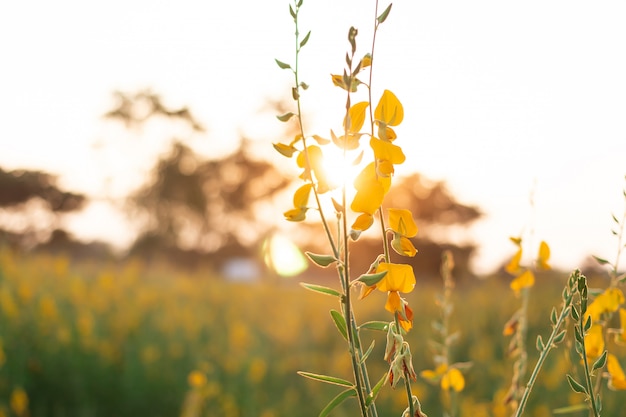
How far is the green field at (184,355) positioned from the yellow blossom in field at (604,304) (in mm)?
2038

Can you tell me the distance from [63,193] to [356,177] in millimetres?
24388

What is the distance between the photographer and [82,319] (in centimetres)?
470

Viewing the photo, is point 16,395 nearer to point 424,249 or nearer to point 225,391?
point 225,391

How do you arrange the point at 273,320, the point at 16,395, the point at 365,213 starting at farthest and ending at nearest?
the point at 273,320 < the point at 16,395 < the point at 365,213

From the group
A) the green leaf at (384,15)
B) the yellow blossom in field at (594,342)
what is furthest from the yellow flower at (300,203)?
the yellow blossom in field at (594,342)

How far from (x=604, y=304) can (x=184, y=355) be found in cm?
381

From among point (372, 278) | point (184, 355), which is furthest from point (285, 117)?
point (184, 355)

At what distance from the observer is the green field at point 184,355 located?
4250 millimetres

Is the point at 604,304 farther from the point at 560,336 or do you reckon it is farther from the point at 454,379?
the point at 454,379

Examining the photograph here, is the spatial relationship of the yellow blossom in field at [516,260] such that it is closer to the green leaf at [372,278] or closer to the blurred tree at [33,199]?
the green leaf at [372,278]

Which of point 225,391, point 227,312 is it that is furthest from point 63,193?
point 225,391

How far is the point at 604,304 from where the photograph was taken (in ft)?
4.47

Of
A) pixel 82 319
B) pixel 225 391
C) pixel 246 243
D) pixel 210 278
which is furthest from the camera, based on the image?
pixel 246 243

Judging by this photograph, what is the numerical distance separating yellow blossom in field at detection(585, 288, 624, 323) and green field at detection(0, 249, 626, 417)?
204cm
